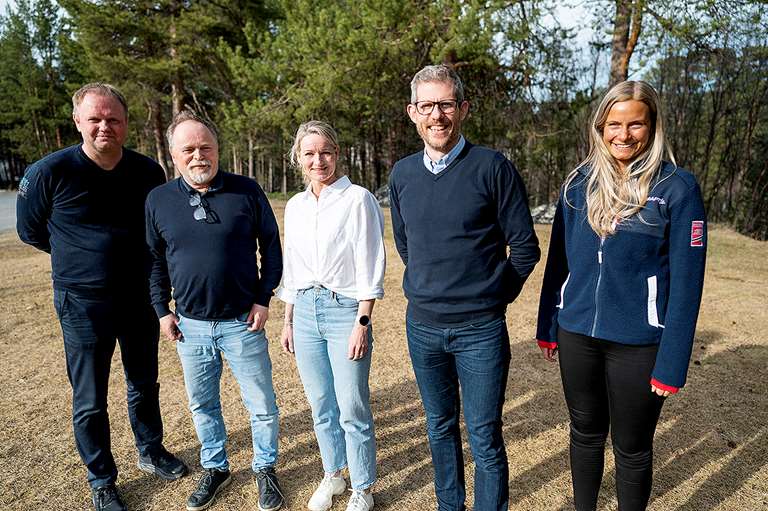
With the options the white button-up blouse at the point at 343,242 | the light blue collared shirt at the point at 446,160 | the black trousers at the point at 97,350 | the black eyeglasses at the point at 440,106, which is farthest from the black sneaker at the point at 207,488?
the black eyeglasses at the point at 440,106

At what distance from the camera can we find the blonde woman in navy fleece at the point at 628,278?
167 cm

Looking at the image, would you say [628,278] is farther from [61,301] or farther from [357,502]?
[61,301]

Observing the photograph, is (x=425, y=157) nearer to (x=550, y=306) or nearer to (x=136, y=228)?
(x=550, y=306)

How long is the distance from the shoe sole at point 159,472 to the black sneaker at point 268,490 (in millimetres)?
483

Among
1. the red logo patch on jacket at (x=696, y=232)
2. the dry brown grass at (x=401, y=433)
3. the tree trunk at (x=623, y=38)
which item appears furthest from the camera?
the tree trunk at (x=623, y=38)

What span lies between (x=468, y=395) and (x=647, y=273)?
2.65 feet

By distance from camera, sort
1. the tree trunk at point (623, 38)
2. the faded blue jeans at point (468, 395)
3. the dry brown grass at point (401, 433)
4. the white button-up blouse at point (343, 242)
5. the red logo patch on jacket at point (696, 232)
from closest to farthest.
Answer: the red logo patch on jacket at point (696, 232), the faded blue jeans at point (468, 395), the white button-up blouse at point (343, 242), the dry brown grass at point (401, 433), the tree trunk at point (623, 38)

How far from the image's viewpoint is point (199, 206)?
2.19 m

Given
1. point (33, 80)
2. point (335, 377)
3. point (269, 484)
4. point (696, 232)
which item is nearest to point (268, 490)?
point (269, 484)

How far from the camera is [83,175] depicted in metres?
2.29

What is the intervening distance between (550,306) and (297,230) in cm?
114

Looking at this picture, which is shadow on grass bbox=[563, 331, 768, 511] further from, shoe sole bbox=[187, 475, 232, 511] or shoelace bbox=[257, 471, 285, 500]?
shoe sole bbox=[187, 475, 232, 511]

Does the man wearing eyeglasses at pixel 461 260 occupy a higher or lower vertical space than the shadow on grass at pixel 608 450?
higher

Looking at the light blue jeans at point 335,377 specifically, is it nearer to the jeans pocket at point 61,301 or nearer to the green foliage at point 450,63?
the jeans pocket at point 61,301
